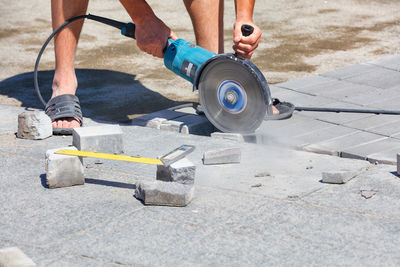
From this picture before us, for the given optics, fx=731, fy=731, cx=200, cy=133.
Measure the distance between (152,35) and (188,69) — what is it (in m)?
0.33

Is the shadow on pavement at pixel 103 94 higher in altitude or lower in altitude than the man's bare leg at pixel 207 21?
lower

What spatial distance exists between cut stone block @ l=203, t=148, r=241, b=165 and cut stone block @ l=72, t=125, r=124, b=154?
1.53 ft

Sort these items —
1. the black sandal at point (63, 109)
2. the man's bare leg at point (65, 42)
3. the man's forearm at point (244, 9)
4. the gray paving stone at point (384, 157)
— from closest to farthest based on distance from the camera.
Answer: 1. the gray paving stone at point (384, 157)
2. the man's forearm at point (244, 9)
3. the black sandal at point (63, 109)
4. the man's bare leg at point (65, 42)

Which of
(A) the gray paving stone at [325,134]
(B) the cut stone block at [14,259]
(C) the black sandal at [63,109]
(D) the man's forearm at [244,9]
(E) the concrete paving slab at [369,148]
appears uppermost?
(D) the man's forearm at [244,9]

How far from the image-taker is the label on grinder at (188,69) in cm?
412

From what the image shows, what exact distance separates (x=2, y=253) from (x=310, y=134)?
2.07 m

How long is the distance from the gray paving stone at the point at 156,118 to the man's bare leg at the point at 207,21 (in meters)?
0.49

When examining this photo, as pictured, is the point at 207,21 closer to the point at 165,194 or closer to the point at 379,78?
the point at 379,78

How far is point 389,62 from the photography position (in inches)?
226

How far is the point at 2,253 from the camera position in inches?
98.7

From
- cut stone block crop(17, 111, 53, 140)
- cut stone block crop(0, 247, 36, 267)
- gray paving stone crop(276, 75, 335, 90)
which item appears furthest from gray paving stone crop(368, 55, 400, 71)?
cut stone block crop(0, 247, 36, 267)

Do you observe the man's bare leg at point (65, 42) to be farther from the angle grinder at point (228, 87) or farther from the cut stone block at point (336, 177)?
the cut stone block at point (336, 177)

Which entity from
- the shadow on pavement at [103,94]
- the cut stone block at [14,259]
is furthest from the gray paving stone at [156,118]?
the cut stone block at [14,259]

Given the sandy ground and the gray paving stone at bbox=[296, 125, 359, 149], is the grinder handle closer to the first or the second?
the gray paving stone at bbox=[296, 125, 359, 149]
